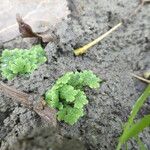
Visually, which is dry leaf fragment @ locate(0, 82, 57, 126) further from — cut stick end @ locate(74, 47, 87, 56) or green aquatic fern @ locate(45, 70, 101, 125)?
cut stick end @ locate(74, 47, 87, 56)

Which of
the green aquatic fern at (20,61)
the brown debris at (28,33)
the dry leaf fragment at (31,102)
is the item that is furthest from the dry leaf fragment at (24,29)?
the dry leaf fragment at (31,102)

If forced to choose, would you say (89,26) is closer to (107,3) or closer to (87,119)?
(107,3)

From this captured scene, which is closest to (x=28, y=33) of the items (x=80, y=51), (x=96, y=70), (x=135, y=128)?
(x=80, y=51)

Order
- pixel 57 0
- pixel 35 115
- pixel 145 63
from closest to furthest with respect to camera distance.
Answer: pixel 35 115 < pixel 145 63 < pixel 57 0

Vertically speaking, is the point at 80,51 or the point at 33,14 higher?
the point at 33,14

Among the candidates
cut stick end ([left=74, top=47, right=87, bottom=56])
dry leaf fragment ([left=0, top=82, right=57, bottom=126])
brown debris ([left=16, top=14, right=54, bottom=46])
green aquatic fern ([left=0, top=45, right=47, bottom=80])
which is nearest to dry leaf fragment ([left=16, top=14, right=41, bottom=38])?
brown debris ([left=16, top=14, right=54, bottom=46])

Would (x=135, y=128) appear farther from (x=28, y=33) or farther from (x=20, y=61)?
(x=28, y=33)

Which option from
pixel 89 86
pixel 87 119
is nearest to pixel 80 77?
pixel 89 86
